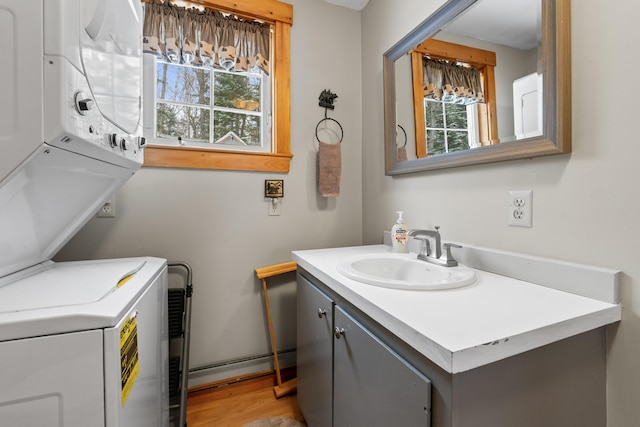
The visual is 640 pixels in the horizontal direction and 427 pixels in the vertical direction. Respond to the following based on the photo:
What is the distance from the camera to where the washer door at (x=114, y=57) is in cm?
73

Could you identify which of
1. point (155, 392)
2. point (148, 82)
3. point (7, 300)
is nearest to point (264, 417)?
point (155, 392)

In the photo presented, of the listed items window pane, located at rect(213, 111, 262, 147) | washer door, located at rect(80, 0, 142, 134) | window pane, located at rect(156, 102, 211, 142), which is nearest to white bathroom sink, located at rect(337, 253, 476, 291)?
washer door, located at rect(80, 0, 142, 134)

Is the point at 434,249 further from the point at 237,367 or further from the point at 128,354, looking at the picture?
the point at 237,367

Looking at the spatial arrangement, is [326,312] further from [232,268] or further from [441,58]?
[441,58]

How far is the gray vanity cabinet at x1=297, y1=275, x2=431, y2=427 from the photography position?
68cm

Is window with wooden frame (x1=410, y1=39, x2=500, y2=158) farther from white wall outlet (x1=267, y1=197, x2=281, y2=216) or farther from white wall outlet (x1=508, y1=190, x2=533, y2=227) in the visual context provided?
white wall outlet (x1=267, y1=197, x2=281, y2=216)

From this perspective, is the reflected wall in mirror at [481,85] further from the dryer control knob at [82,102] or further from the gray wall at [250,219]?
the dryer control knob at [82,102]

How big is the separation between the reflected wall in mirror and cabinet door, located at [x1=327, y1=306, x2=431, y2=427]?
801 millimetres

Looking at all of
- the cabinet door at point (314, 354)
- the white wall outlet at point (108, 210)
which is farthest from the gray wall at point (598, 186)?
the white wall outlet at point (108, 210)

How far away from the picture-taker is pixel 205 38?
1626 mm

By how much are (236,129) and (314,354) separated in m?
1.37

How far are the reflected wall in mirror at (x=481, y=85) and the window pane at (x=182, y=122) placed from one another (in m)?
1.13

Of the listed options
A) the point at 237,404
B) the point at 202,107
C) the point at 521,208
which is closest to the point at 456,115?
the point at 521,208

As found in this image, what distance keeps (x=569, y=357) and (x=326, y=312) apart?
726 millimetres
